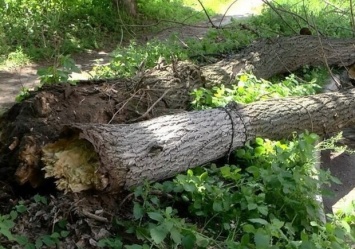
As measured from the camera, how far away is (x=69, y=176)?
3387 millimetres

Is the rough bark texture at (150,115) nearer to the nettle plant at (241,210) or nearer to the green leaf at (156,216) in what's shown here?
the nettle plant at (241,210)

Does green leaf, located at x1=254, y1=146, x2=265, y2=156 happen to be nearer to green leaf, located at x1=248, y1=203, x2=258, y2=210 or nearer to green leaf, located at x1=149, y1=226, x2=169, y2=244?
green leaf, located at x1=248, y1=203, x2=258, y2=210

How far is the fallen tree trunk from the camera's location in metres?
3.41

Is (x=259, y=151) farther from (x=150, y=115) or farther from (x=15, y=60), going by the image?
(x=15, y=60)

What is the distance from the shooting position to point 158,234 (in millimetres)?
2795

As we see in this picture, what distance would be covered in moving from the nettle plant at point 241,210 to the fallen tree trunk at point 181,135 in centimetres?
15

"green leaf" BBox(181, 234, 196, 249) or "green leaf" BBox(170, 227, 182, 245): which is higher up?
"green leaf" BBox(170, 227, 182, 245)

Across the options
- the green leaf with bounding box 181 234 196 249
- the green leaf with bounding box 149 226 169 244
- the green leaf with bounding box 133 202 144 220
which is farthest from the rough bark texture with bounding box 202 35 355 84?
the green leaf with bounding box 149 226 169 244

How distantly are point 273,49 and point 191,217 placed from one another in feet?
13.0

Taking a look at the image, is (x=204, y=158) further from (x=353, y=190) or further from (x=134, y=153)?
(x=353, y=190)

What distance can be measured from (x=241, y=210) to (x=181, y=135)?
34.4 inches

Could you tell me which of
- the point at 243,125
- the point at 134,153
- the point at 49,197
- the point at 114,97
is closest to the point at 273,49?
the point at 243,125

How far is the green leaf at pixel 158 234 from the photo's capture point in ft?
9.05

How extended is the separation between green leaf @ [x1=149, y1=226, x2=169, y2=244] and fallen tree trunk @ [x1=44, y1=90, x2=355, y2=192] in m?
0.70
